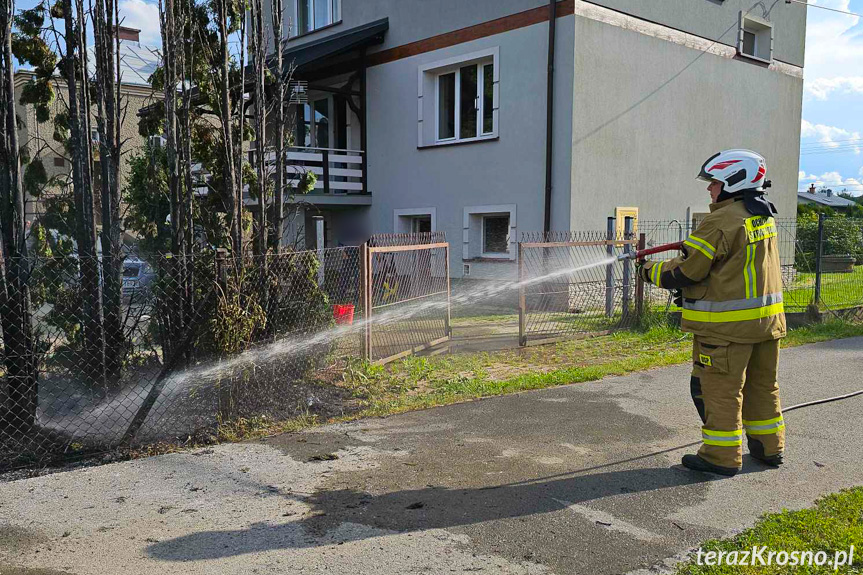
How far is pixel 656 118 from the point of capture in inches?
565

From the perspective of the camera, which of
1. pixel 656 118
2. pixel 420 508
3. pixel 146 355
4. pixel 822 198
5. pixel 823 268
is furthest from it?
pixel 822 198

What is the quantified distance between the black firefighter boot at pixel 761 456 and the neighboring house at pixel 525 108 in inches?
332

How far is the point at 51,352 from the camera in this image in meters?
5.32

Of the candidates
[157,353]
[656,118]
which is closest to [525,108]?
[656,118]

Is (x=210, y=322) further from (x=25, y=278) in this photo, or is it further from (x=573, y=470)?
(x=573, y=470)

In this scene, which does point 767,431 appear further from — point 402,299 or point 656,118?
point 656,118

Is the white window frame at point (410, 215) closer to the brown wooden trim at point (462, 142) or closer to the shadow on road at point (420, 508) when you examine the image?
the brown wooden trim at point (462, 142)

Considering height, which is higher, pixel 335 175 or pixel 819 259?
pixel 335 175

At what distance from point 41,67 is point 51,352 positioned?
2.54m

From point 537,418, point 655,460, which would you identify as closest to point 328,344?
point 537,418

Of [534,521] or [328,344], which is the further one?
[328,344]

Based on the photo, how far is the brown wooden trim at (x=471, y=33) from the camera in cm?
1276

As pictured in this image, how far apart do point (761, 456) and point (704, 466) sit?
446mm

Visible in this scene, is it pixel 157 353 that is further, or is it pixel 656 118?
pixel 656 118
